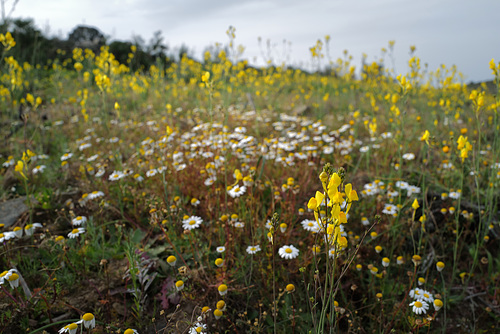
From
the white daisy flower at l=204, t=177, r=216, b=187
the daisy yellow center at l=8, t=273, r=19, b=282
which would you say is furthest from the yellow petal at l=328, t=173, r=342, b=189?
the white daisy flower at l=204, t=177, r=216, b=187

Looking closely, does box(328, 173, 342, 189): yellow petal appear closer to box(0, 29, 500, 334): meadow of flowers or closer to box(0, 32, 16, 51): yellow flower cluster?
box(0, 29, 500, 334): meadow of flowers

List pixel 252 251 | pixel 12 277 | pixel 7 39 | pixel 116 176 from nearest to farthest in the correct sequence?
pixel 12 277 → pixel 252 251 → pixel 116 176 → pixel 7 39

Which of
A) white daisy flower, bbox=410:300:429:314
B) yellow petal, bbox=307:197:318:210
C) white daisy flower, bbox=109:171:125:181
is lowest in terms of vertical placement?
white daisy flower, bbox=410:300:429:314

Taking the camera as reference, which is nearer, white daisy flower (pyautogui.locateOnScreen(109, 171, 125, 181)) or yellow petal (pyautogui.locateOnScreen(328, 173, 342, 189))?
yellow petal (pyautogui.locateOnScreen(328, 173, 342, 189))

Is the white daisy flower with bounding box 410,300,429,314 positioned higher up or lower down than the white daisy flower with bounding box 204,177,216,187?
lower down

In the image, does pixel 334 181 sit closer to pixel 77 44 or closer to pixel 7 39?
pixel 7 39

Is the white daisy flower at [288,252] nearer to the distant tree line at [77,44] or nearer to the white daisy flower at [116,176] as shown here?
the white daisy flower at [116,176]

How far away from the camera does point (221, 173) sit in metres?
2.76

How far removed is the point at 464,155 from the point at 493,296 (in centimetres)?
98

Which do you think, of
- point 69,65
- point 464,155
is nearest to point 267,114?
point 464,155

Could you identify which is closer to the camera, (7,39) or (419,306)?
(419,306)

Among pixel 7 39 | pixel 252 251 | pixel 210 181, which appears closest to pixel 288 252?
pixel 252 251

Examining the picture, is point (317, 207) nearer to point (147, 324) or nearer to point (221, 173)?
point (147, 324)

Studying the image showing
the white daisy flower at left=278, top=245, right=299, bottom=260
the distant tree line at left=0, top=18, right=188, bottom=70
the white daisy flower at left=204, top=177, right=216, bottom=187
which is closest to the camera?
the white daisy flower at left=278, top=245, right=299, bottom=260
